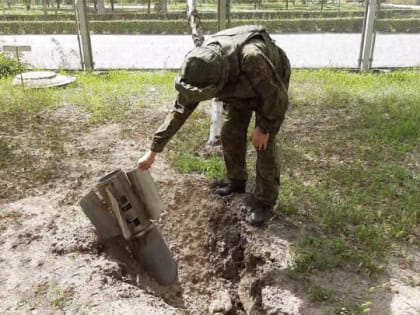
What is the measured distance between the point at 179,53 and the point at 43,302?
20.6 ft

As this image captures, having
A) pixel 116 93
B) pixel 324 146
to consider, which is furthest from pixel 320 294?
pixel 116 93

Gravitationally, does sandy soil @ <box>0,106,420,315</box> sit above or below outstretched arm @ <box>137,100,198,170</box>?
below

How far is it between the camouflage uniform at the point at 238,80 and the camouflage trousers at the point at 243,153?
0.04ft

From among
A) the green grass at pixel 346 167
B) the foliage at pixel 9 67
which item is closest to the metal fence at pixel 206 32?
the foliage at pixel 9 67

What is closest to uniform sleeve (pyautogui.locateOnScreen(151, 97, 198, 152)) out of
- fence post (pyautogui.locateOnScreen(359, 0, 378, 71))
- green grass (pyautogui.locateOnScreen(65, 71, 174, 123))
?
green grass (pyautogui.locateOnScreen(65, 71, 174, 123))

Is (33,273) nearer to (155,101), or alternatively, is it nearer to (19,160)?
(19,160)

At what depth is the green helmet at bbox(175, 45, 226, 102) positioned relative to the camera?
228cm

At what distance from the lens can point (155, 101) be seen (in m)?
5.96

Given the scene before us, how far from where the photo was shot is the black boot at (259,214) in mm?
3027

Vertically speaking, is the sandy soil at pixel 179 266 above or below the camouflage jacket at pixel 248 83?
below

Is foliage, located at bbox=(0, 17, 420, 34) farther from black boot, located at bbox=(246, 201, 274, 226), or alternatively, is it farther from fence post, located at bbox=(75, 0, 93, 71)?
black boot, located at bbox=(246, 201, 274, 226)

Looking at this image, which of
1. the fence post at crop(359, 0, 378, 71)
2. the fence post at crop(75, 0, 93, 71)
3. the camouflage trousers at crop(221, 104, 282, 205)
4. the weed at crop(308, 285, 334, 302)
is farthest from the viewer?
the fence post at crop(359, 0, 378, 71)

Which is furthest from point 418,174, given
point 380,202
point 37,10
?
point 37,10

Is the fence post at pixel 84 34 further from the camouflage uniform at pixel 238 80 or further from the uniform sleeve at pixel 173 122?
the uniform sleeve at pixel 173 122
